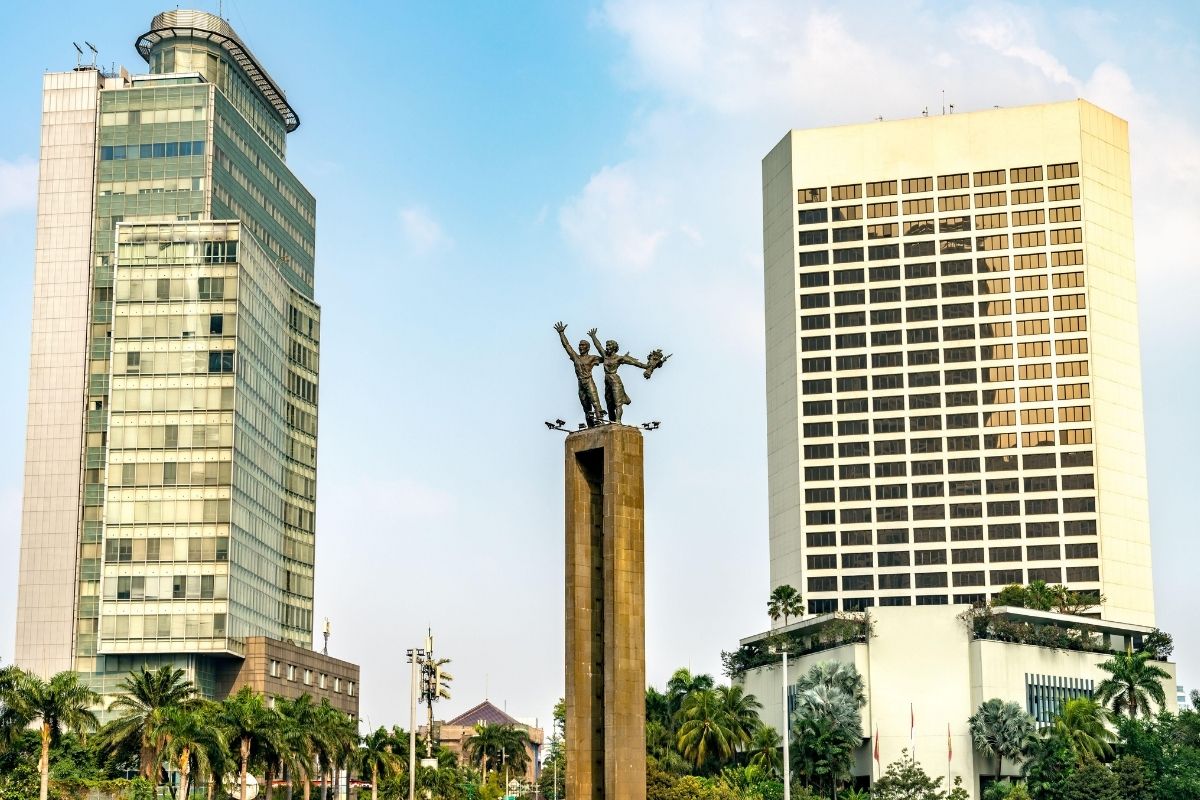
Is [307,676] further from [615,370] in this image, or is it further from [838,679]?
[615,370]

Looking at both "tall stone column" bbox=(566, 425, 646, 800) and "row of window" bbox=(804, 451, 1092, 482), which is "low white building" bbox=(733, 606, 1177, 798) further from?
"tall stone column" bbox=(566, 425, 646, 800)

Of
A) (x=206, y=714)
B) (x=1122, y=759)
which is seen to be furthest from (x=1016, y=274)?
(x=206, y=714)

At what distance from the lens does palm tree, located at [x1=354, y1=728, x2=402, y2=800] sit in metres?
149

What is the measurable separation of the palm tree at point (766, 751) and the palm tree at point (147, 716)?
161ft

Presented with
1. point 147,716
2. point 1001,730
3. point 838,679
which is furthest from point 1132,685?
point 147,716

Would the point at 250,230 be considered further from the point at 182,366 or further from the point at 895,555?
the point at 895,555

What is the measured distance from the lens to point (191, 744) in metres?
103

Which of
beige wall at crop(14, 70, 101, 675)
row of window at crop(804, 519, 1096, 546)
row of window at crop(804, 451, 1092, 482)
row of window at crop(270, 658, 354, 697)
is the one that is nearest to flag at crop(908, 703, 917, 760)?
row of window at crop(804, 519, 1096, 546)

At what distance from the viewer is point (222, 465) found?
152 m

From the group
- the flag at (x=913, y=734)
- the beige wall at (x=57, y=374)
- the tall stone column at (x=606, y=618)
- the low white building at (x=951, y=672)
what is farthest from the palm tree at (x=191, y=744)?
the flag at (x=913, y=734)

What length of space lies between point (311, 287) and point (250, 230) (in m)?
19.5

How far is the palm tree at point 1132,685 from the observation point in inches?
5655

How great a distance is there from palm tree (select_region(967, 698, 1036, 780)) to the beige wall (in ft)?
256

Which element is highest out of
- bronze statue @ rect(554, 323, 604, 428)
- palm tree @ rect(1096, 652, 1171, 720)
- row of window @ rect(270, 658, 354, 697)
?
bronze statue @ rect(554, 323, 604, 428)
